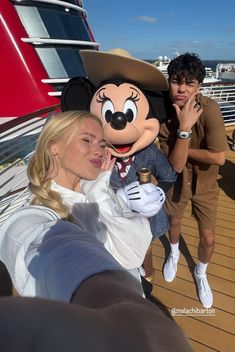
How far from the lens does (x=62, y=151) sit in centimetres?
125

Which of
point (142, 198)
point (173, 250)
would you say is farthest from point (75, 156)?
point (173, 250)

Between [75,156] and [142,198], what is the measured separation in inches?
16.6

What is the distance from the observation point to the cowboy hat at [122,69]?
1734mm

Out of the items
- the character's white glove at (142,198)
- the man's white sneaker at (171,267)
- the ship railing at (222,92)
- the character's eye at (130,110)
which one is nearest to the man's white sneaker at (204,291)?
the man's white sneaker at (171,267)

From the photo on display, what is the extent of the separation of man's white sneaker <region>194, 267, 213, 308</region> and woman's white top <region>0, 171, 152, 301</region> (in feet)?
3.64

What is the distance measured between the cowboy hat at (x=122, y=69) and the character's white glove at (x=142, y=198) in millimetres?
645

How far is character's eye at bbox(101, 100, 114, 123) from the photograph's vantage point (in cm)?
178

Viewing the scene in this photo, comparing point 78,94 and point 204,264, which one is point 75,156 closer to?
point 78,94

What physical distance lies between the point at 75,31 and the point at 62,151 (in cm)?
425

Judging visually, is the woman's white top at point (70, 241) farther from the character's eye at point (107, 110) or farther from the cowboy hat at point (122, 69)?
the cowboy hat at point (122, 69)

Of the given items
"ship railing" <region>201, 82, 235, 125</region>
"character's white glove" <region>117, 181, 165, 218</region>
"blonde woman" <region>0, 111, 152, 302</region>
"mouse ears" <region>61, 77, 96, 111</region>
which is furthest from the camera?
"ship railing" <region>201, 82, 235, 125</region>

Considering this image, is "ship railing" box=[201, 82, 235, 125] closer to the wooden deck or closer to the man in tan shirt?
the wooden deck

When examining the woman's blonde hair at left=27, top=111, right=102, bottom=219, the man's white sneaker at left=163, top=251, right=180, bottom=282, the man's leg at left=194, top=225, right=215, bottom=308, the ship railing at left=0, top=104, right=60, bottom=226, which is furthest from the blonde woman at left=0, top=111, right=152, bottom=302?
the man's white sneaker at left=163, top=251, right=180, bottom=282

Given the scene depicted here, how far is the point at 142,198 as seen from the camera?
1.51 m
